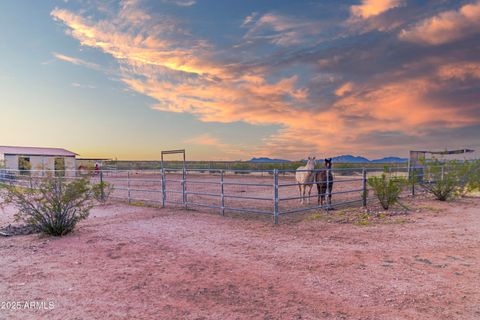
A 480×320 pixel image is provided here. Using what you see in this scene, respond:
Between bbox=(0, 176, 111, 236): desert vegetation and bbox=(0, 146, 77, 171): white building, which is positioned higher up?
bbox=(0, 146, 77, 171): white building

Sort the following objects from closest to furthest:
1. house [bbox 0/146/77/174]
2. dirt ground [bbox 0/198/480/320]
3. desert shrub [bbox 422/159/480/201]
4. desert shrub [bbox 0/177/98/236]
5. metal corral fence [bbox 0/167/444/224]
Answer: dirt ground [bbox 0/198/480/320] → desert shrub [bbox 0/177/98/236] → metal corral fence [bbox 0/167/444/224] → desert shrub [bbox 422/159/480/201] → house [bbox 0/146/77/174]

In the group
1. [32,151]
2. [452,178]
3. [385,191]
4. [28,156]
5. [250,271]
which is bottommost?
[250,271]

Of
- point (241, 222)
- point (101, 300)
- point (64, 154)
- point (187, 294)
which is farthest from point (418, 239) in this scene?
point (64, 154)

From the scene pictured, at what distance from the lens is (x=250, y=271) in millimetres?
4859

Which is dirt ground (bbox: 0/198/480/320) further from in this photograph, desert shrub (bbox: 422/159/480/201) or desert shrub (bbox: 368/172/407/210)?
desert shrub (bbox: 422/159/480/201)

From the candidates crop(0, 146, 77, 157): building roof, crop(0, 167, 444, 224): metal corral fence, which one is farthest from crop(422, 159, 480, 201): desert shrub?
crop(0, 146, 77, 157): building roof

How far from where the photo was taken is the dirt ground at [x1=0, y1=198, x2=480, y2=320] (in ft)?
12.1

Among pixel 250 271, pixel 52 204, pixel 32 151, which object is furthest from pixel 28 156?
pixel 250 271

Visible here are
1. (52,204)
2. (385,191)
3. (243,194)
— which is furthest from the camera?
(243,194)

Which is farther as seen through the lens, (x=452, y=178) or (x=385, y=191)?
(x=452, y=178)

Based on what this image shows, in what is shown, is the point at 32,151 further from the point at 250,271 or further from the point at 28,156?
the point at 250,271

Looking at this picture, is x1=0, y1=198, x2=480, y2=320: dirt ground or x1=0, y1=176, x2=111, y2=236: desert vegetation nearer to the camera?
x1=0, y1=198, x2=480, y2=320: dirt ground

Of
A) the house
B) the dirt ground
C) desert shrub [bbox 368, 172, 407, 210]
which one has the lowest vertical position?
the dirt ground

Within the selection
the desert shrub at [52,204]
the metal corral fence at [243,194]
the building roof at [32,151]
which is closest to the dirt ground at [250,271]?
the desert shrub at [52,204]
